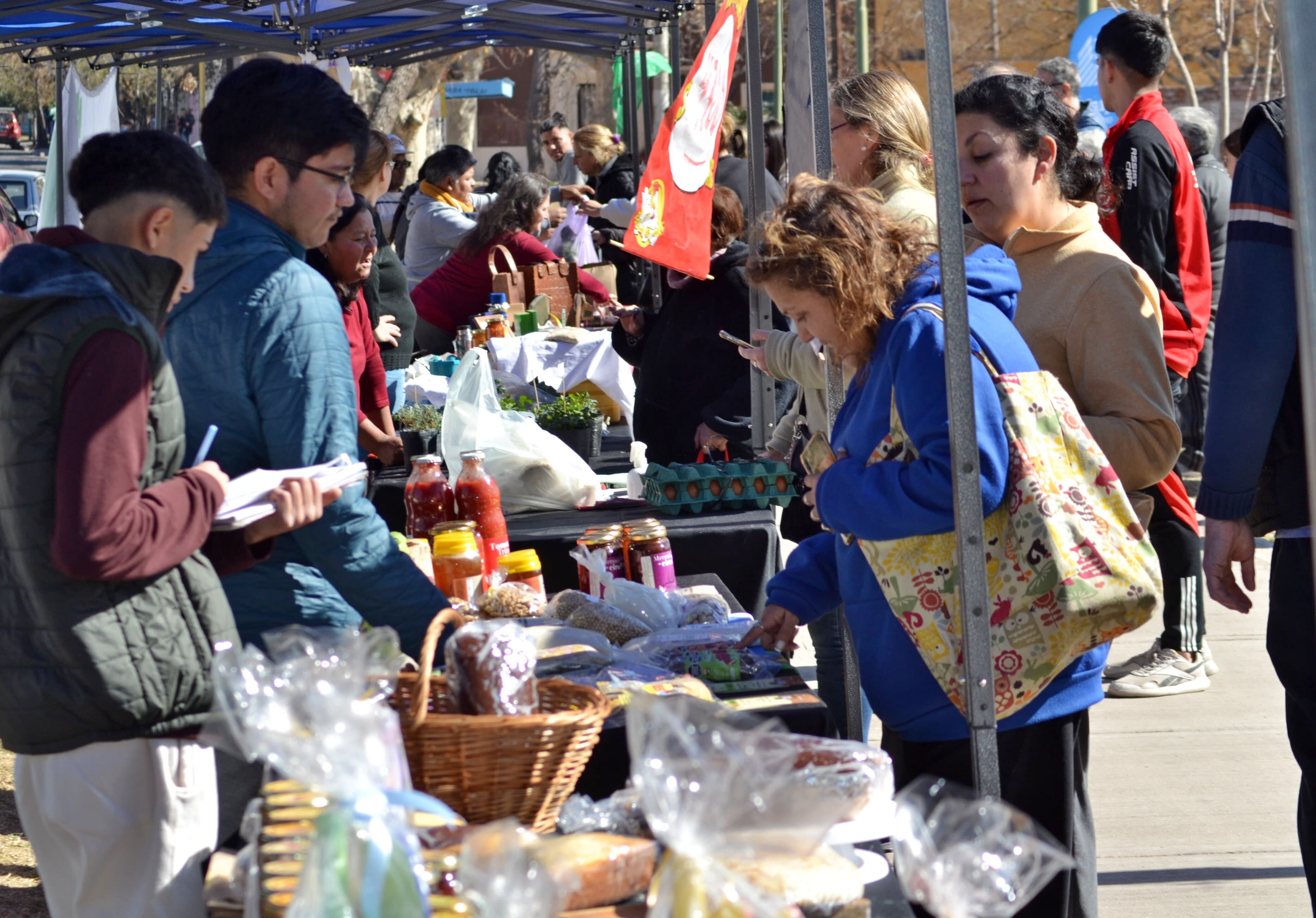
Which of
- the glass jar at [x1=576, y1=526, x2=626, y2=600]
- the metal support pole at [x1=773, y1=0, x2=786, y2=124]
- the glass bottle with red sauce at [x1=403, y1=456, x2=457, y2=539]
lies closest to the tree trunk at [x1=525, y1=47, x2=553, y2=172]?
the metal support pole at [x1=773, y1=0, x2=786, y2=124]

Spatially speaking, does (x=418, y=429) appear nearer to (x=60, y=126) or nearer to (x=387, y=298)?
(x=387, y=298)

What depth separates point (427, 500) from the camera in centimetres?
334

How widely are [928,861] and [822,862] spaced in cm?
22

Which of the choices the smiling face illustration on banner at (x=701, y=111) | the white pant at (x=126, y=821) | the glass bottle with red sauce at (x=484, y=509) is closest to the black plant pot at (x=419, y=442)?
the glass bottle with red sauce at (x=484, y=509)

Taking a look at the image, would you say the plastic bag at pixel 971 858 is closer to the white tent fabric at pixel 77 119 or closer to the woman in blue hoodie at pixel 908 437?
the woman in blue hoodie at pixel 908 437

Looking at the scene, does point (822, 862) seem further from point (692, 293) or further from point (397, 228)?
point (397, 228)

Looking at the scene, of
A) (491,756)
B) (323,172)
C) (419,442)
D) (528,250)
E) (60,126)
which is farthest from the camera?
(60,126)

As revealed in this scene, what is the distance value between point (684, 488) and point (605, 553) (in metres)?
0.76

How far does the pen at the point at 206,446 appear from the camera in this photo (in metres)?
1.86

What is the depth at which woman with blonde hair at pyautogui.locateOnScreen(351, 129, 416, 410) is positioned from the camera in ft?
17.6

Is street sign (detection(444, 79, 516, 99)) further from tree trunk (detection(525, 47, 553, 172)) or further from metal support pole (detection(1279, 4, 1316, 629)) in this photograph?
metal support pole (detection(1279, 4, 1316, 629))

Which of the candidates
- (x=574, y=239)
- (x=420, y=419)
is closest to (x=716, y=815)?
(x=420, y=419)

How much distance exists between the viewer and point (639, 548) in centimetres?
303

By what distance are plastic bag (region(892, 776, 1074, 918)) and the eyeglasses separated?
134cm
